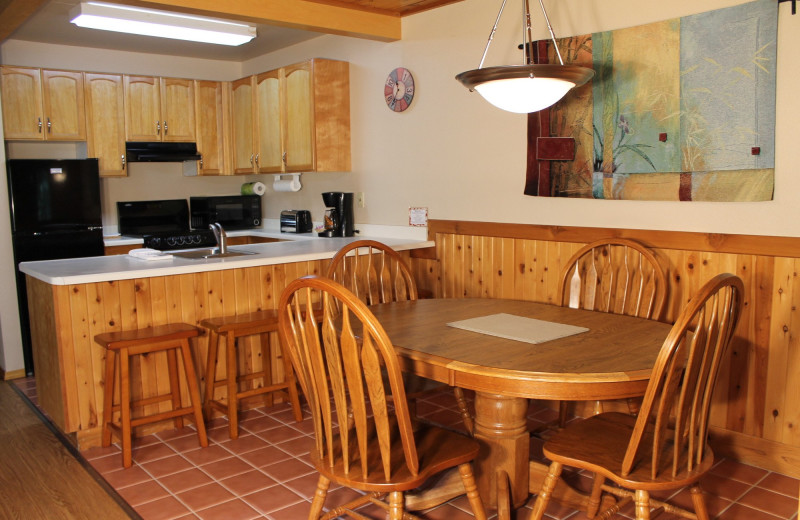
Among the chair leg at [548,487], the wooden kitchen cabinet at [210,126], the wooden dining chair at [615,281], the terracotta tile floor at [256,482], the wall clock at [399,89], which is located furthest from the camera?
the wooden kitchen cabinet at [210,126]

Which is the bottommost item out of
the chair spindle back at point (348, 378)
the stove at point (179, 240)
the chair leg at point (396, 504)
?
the chair leg at point (396, 504)

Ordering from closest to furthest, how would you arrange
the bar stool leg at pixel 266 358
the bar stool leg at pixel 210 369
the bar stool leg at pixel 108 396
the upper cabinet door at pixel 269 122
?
the bar stool leg at pixel 108 396 < the bar stool leg at pixel 210 369 < the bar stool leg at pixel 266 358 < the upper cabinet door at pixel 269 122

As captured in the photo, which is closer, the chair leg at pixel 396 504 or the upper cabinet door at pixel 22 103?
the chair leg at pixel 396 504

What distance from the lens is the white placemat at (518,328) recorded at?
7.23 feet

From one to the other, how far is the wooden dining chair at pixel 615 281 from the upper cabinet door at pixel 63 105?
141 inches

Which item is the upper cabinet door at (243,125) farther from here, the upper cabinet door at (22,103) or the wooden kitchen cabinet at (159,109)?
the upper cabinet door at (22,103)

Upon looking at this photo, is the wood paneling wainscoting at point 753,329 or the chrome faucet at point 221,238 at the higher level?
the chrome faucet at point 221,238

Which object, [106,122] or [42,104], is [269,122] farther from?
[42,104]

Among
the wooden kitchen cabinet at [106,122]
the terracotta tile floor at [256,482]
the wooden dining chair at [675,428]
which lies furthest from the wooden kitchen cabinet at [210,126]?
the wooden dining chair at [675,428]

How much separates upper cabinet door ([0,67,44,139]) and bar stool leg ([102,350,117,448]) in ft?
7.78

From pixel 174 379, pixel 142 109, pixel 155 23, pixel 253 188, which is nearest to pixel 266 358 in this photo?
pixel 174 379

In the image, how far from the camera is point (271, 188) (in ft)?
18.3

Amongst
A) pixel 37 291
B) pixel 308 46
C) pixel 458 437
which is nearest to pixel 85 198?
pixel 37 291

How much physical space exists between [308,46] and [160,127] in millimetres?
1282
